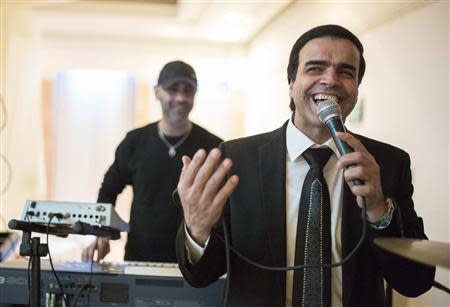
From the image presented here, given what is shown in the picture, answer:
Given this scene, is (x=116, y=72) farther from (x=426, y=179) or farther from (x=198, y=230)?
(x=198, y=230)

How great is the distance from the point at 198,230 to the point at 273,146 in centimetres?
35

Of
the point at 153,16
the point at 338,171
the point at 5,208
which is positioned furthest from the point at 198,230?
the point at 153,16

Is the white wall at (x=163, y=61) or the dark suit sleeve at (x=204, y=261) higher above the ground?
the white wall at (x=163, y=61)

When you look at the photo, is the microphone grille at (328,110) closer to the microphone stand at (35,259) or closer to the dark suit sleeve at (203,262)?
the dark suit sleeve at (203,262)

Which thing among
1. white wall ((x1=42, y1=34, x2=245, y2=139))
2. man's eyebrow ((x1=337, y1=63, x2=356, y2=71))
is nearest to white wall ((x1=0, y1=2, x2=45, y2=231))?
white wall ((x1=42, y1=34, x2=245, y2=139))

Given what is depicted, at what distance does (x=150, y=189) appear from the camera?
81.5 inches

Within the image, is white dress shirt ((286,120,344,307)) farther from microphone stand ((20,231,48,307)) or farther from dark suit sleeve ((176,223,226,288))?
microphone stand ((20,231,48,307))

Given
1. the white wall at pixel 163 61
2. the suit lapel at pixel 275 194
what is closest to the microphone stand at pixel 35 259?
the suit lapel at pixel 275 194

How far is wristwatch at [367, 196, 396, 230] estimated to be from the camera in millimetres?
996

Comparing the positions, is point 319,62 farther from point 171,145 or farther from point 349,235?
point 171,145

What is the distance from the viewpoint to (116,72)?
5113 millimetres

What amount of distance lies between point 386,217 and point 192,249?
0.41 metres

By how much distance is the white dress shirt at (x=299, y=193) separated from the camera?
3.70 feet

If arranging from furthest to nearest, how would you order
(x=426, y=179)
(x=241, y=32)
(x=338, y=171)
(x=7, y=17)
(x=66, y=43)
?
(x=66, y=43) → (x=241, y=32) → (x=7, y=17) → (x=426, y=179) → (x=338, y=171)
